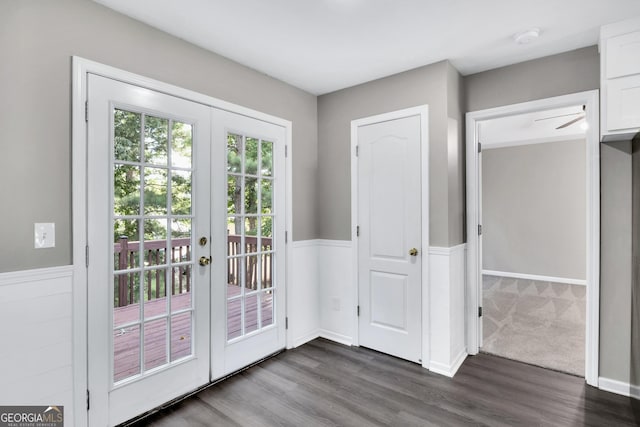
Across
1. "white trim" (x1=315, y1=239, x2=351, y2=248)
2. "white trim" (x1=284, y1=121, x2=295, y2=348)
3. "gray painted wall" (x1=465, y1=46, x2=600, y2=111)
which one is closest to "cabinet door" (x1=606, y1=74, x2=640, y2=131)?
"gray painted wall" (x1=465, y1=46, x2=600, y2=111)

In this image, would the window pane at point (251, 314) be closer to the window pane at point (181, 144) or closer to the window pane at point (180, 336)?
the window pane at point (180, 336)

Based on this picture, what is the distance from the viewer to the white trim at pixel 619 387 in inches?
89.6

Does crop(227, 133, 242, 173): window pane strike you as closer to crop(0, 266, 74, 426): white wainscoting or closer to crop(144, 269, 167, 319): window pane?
crop(144, 269, 167, 319): window pane

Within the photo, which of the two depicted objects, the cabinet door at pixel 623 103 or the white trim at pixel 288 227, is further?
the white trim at pixel 288 227

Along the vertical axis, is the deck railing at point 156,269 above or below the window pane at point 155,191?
below

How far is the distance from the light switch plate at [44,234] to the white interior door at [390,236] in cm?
235

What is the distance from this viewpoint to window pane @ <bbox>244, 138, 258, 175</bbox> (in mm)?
2787

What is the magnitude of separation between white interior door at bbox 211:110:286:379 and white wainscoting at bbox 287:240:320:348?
13 cm

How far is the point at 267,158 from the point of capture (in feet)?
9.80

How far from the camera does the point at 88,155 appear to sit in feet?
6.14

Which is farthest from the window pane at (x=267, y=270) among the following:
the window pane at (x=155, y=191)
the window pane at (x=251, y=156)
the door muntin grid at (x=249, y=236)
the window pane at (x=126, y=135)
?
the window pane at (x=126, y=135)

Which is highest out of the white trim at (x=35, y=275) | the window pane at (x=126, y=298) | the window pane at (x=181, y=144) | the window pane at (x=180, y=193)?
the window pane at (x=181, y=144)

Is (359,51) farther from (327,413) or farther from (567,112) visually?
(567,112)

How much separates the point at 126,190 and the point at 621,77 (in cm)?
327
